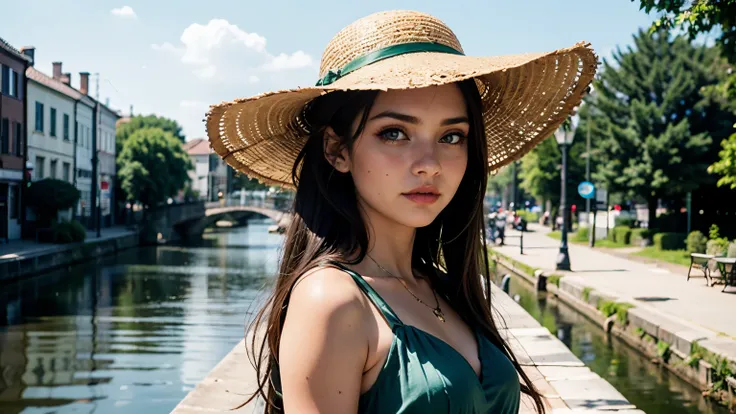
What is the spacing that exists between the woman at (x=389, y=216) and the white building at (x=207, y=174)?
92.7 meters

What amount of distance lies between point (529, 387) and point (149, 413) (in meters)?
7.99

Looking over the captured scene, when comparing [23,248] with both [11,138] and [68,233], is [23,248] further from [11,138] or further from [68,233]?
[11,138]

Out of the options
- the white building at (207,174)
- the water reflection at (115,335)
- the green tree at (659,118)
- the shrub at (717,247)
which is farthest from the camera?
the white building at (207,174)

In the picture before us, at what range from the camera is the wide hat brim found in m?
1.70

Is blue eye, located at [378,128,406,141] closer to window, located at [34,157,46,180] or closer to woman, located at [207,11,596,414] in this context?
woman, located at [207,11,596,414]

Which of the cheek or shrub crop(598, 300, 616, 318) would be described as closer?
the cheek

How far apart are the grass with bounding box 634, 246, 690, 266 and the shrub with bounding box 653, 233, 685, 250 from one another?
0.98 ft

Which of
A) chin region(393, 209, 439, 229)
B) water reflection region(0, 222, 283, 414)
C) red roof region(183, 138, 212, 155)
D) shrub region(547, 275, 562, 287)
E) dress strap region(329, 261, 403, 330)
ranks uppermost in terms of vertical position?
red roof region(183, 138, 212, 155)

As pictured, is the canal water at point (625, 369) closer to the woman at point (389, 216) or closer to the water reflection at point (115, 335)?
the water reflection at point (115, 335)

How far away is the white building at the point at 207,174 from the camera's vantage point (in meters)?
95.5

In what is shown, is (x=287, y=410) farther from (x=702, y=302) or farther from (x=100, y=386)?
(x=702, y=302)

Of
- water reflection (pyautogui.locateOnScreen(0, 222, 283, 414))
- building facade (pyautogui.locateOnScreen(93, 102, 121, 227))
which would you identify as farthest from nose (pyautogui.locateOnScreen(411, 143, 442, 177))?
building facade (pyautogui.locateOnScreen(93, 102, 121, 227))

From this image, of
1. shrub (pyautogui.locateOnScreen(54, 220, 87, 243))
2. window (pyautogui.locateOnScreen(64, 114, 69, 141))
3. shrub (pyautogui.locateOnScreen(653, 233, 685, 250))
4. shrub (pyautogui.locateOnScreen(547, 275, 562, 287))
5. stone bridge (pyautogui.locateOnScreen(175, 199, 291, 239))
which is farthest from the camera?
stone bridge (pyautogui.locateOnScreen(175, 199, 291, 239))

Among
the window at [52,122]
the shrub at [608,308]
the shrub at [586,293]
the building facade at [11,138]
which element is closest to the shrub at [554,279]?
the shrub at [586,293]
